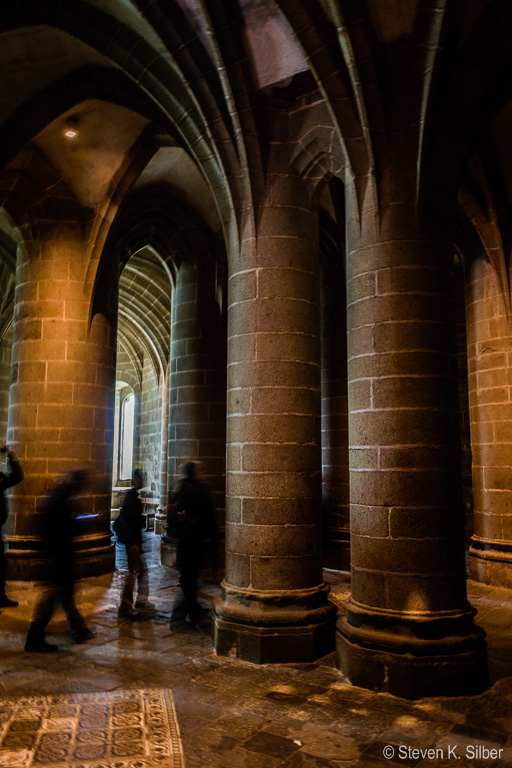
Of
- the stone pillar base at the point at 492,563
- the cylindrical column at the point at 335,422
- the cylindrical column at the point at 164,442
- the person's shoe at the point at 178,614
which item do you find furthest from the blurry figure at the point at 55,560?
the cylindrical column at the point at 164,442

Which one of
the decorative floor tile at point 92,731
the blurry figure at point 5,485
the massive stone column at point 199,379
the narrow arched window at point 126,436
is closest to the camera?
the decorative floor tile at point 92,731

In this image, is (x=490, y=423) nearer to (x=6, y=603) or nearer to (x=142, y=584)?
(x=142, y=584)

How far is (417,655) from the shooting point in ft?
13.8

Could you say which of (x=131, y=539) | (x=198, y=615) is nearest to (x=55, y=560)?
(x=131, y=539)

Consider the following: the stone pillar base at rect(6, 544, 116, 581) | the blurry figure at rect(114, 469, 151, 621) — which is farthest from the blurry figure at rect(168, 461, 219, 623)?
the stone pillar base at rect(6, 544, 116, 581)

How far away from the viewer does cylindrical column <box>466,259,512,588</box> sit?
802 cm

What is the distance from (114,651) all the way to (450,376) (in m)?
3.64

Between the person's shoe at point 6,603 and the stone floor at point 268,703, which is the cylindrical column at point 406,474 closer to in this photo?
the stone floor at point 268,703

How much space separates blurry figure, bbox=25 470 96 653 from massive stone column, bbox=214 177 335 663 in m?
1.37

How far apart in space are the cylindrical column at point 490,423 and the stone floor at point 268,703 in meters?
2.20

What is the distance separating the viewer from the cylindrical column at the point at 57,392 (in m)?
8.20

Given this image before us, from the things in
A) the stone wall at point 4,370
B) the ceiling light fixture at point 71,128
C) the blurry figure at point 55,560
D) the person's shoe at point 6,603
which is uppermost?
the ceiling light fixture at point 71,128

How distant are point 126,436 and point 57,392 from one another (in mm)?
13686

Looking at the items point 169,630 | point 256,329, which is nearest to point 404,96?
point 256,329
